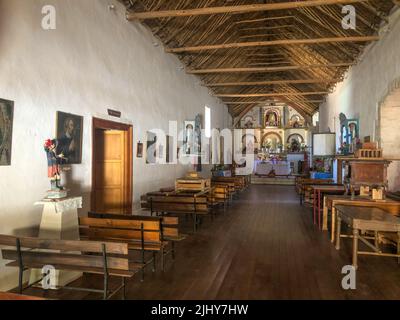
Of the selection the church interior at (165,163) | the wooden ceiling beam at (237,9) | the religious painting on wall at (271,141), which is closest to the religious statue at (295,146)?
the religious painting on wall at (271,141)

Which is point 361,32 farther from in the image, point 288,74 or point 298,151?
point 298,151

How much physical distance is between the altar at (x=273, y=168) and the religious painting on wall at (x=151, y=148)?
500 inches

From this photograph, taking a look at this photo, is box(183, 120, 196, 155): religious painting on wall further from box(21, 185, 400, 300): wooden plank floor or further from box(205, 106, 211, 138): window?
box(21, 185, 400, 300): wooden plank floor

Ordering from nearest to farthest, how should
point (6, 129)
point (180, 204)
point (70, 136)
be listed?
point (6, 129) < point (70, 136) < point (180, 204)

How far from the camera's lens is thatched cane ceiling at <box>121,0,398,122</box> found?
260 inches

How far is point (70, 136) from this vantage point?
15.4ft

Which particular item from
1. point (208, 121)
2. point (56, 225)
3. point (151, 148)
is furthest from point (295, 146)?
point (56, 225)

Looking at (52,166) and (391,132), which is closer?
(52,166)

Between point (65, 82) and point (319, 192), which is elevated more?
point (65, 82)

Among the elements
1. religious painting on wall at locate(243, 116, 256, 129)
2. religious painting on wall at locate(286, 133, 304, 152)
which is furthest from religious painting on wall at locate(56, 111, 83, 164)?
religious painting on wall at locate(243, 116, 256, 129)

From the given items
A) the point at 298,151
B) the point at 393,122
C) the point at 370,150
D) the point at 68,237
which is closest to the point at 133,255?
the point at 68,237

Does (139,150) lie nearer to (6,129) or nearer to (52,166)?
(52,166)

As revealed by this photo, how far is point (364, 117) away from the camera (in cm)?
848

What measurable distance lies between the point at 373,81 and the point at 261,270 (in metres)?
6.05
